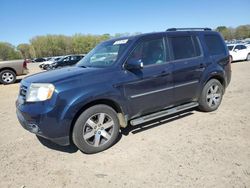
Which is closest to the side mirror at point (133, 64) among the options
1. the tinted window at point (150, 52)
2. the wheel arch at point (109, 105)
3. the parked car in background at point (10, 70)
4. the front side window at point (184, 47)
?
the tinted window at point (150, 52)

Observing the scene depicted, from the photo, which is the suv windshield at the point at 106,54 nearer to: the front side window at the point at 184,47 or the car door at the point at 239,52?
the front side window at the point at 184,47

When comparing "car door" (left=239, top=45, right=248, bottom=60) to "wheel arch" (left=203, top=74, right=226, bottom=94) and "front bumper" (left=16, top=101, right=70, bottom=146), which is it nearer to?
"wheel arch" (left=203, top=74, right=226, bottom=94)

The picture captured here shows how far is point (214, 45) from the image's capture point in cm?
594

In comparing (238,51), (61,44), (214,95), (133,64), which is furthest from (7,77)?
(61,44)

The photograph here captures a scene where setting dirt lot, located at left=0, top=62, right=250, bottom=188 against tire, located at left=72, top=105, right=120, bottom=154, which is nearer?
dirt lot, located at left=0, top=62, right=250, bottom=188

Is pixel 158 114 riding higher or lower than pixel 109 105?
lower

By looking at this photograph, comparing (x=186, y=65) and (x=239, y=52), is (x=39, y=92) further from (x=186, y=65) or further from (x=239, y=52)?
(x=239, y=52)

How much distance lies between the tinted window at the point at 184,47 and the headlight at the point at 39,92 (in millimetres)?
2607

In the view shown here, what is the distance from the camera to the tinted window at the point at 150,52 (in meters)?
4.56

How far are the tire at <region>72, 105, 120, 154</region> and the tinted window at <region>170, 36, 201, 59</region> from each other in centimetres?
192

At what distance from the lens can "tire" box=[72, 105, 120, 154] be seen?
3.91 m

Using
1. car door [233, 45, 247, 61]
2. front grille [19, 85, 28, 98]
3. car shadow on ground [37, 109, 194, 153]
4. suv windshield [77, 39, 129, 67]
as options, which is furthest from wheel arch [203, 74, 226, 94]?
car door [233, 45, 247, 61]

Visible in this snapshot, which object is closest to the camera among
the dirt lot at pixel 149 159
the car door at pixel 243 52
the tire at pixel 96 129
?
the dirt lot at pixel 149 159

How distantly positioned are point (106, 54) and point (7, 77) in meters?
10.7
